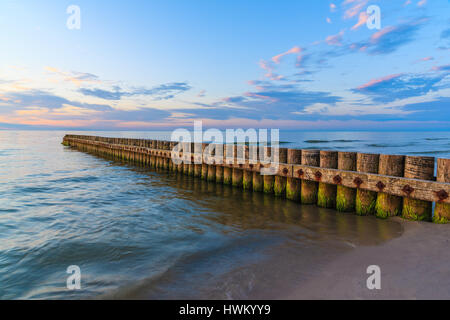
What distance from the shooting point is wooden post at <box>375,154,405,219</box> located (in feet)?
17.8

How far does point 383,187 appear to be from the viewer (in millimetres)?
5453

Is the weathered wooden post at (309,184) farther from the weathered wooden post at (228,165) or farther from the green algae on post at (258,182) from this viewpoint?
the weathered wooden post at (228,165)

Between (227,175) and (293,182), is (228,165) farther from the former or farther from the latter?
(293,182)

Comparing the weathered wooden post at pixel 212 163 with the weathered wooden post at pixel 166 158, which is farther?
the weathered wooden post at pixel 166 158

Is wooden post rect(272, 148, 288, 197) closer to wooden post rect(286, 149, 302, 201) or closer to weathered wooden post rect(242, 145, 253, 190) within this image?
wooden post rect(286, 149, 302, 201)

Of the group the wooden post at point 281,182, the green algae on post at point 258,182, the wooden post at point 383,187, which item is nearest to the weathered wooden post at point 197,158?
the green algae on post at point 258,182

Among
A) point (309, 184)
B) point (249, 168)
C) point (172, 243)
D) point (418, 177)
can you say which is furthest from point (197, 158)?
point (418, 177)

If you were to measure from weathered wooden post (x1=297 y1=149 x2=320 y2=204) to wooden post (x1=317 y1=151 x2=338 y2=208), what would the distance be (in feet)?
0.59

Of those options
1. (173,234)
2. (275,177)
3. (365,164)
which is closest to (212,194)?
(275,177)

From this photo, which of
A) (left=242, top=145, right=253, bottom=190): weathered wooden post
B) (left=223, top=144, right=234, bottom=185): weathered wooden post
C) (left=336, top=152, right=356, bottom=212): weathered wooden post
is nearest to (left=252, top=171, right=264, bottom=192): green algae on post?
(left=242, top=145, right=253, bottom=190): weathered wooden post

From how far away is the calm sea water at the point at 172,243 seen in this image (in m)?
3.52

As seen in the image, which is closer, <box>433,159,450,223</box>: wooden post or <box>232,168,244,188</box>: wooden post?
<box>433,159,450,223</box>: wooden post

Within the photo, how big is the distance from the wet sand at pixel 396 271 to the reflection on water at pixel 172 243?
0.22 m
